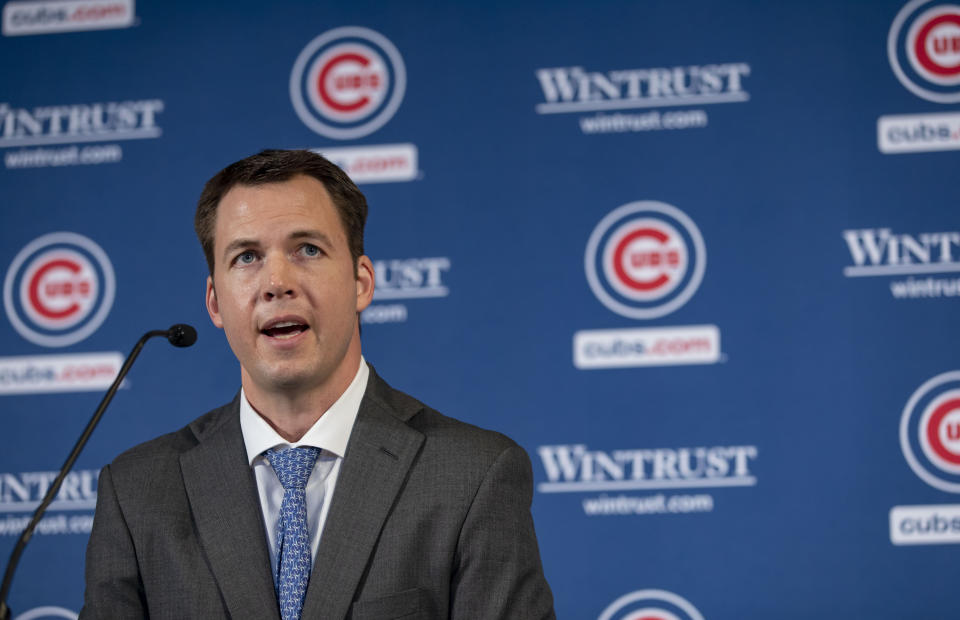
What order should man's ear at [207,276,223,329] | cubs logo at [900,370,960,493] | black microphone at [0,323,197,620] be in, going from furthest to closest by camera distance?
cubs logo at [900,370,960,493]
man's ear at [207,276,223,329]
black microphone at [0,323,197,620]

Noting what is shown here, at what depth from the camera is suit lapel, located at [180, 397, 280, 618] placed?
1.69m

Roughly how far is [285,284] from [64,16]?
8.20ft

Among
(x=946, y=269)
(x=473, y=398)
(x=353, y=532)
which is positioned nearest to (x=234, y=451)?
(x=353, y=532)

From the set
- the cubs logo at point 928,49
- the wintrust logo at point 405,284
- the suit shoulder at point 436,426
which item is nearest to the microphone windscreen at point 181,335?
the suit shoulder at point 436,426

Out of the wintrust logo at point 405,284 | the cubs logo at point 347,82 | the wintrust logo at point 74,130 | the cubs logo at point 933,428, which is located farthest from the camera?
the wintrust logo at point 74,130

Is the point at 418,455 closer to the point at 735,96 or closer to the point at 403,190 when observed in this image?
the point at 403,190

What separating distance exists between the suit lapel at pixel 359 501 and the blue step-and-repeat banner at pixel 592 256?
143 centimetres

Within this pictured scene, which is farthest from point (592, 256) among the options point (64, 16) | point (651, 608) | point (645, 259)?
point (64, 16)

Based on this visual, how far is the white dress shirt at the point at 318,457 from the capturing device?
1801 millimetres

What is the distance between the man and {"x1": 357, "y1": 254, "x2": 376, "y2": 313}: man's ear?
0.05ft

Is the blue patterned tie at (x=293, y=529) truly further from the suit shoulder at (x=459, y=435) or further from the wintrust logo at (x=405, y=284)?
the wintrust logo at (x=405, y=284)

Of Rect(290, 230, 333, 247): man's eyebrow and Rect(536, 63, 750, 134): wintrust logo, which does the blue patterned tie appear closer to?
Rect(290, 230, 333, 247): man's eyebrow

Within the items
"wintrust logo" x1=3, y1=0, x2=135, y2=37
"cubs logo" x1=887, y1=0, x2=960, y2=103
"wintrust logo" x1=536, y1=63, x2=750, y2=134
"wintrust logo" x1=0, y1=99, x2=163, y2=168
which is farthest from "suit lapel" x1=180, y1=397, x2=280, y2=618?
"cubs logo" x1=887, y1=0, x2=960, y2=103

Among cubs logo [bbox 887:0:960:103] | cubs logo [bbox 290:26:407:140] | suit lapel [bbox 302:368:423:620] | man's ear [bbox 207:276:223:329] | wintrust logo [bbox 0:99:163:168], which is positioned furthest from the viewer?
wintrust logo [bbox 0:99:163:168]
